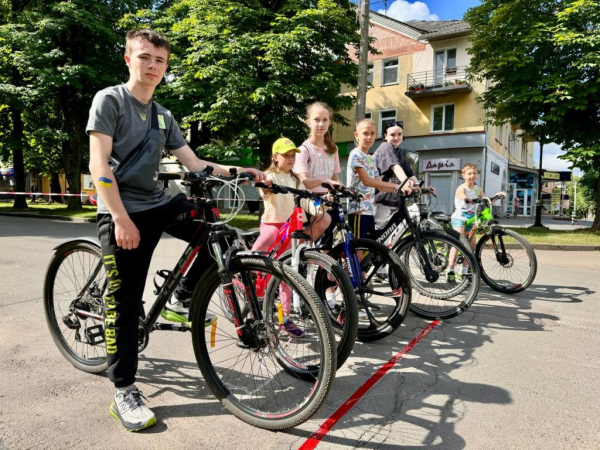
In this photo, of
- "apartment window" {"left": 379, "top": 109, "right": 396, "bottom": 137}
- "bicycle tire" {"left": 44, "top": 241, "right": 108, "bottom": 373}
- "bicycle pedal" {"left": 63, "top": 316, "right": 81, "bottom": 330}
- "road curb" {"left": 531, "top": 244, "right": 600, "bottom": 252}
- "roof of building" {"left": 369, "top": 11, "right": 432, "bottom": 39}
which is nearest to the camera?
"bicycle tire" {"left": 44, "top": 241, "right": 108, "bottom": 373}

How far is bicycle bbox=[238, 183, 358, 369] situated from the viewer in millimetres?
2656

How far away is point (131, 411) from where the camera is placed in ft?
7.40

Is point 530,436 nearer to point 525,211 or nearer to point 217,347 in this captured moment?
point 217,347

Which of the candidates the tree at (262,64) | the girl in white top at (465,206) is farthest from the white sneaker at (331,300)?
the tree at (262,64)

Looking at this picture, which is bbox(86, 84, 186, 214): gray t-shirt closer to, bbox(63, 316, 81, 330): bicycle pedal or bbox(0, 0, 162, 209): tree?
bbox(63, 316, 81, 330): bicycle pedal

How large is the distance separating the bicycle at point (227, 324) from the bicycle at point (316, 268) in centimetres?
16

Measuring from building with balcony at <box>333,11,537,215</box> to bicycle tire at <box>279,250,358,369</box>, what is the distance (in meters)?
22.1

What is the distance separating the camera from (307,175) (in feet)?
12.8

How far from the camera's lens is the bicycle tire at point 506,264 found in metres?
5.22

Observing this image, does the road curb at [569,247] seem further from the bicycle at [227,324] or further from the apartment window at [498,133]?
the apartment window at [498,133]

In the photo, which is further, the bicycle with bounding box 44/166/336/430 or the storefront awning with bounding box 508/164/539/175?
the storefront awning with bounding box 508/164/539/175

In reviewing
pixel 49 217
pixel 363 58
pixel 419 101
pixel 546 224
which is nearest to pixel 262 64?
pixel 363 58

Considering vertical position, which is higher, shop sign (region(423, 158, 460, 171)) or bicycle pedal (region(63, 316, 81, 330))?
shop sign (region(423, 158, 460, 171))

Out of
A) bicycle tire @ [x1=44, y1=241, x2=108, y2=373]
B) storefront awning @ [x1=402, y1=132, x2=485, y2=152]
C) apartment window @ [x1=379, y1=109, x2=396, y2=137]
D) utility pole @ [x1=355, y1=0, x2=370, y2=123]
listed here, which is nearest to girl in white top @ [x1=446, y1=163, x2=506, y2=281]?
bicycle tire @ [x1=44, y1=241, x2=108, y2=373]
